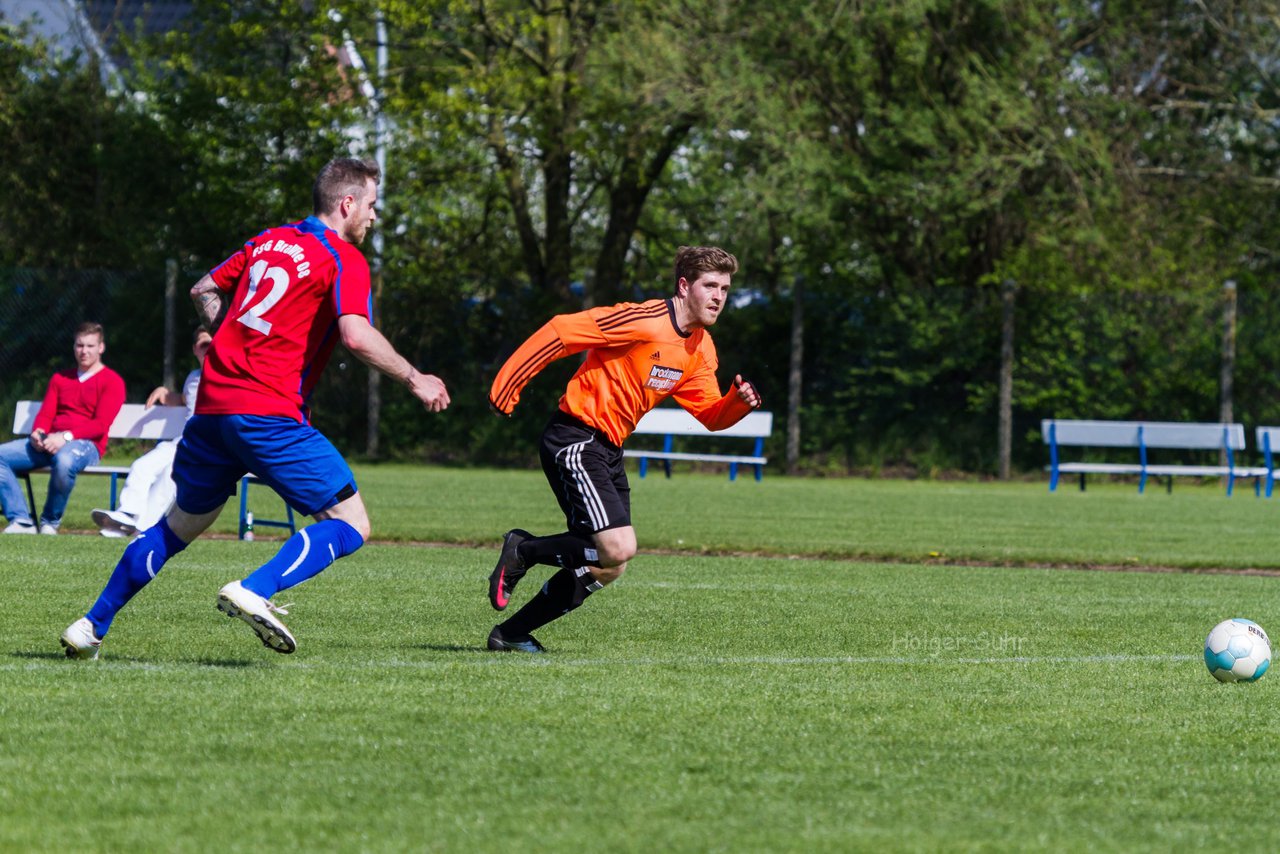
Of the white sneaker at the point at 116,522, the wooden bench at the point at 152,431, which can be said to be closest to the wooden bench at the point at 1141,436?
the wooden bench at the point at 152,431

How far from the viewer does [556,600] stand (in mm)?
7375

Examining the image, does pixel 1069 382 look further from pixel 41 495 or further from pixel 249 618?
pixel 249 618

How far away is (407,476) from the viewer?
2325 centimetres

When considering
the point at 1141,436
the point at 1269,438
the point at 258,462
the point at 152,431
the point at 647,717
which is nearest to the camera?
the point at 647,717

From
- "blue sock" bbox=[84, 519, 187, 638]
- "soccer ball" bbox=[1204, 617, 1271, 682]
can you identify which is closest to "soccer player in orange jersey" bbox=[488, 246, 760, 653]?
"blue sock" bbox=[84, 519, 187, 638]

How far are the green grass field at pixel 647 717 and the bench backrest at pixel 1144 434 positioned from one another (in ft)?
42.0

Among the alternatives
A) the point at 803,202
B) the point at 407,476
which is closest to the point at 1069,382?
the point at 803,202

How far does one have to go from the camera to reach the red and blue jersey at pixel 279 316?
250 inches

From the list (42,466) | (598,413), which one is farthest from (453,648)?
(42,466)

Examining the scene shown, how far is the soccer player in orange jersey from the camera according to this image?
729 centimetres

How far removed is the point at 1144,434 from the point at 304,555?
19.5m

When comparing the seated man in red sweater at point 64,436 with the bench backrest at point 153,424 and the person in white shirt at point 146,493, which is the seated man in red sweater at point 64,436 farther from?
the person in white shirt at point 146,493

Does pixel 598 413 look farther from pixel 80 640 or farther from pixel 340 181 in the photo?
pixel 80 640

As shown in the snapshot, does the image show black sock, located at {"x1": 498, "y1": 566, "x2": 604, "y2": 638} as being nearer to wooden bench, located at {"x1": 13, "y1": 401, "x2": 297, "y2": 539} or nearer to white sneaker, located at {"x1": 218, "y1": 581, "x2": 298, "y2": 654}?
white sneaker, located at {"x1": 218, "y1": 581, "x2": 298, "y2": 654}
